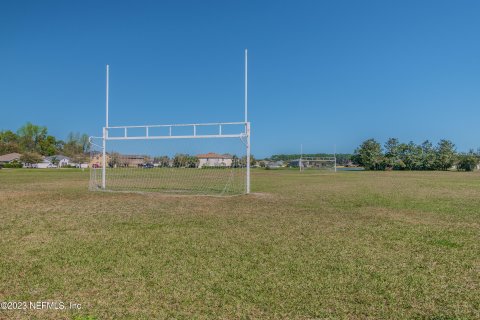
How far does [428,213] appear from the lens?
26.4 feet

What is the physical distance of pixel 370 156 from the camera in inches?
2375

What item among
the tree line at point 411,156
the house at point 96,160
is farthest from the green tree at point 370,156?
the house at point 96,160

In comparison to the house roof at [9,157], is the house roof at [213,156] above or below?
below

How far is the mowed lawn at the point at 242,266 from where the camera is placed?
2859 millimetres

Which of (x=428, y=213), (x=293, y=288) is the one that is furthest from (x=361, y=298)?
(x=428, y=213)

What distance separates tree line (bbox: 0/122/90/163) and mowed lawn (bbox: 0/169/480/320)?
8352cm

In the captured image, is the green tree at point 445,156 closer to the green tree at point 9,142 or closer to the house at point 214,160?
the house at point 214,160

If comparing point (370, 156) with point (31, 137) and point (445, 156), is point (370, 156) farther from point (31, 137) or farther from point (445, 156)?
point (31, 137)

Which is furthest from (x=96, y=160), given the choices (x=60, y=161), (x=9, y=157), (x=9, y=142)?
(x=9, y=142)

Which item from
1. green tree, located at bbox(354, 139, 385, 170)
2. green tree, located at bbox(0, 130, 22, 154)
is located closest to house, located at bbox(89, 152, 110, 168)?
green tree, located at bbox(354, 139, 385, 170)

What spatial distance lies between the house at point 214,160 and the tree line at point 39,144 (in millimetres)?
73445

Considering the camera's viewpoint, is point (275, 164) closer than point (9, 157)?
Yes

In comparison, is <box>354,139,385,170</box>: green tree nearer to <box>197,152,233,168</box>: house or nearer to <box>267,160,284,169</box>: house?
<box>267,160,284,169</box>: house

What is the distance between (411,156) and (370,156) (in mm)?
6225
